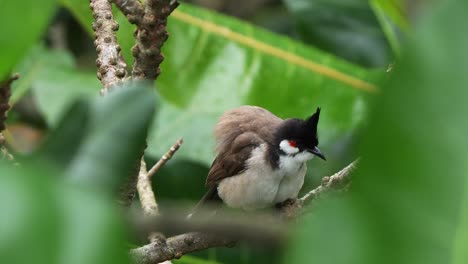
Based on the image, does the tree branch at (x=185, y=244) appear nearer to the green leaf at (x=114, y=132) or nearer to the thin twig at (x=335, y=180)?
the thin twig at (x=335, y=180)

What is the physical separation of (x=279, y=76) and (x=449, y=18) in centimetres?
289

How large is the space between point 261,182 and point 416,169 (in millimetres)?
2500

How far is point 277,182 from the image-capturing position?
3.02m

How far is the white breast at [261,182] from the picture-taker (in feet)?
9.82

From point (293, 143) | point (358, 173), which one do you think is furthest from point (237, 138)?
point (358, 173)

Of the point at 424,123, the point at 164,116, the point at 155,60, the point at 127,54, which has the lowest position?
the point at 164,116

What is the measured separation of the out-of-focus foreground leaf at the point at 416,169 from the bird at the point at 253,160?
242 centimetres

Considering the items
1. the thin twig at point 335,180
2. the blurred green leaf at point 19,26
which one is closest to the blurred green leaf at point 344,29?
the thin twig at point 335,180

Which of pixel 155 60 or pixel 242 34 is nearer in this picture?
pixel 155 60

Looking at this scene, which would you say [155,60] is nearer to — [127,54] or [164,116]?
[127,54]

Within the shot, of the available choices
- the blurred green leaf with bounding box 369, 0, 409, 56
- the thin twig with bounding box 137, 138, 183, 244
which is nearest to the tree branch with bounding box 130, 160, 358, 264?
the thin twig with bounding box 137, 138, 183, 244

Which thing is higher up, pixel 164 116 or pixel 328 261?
pixel 328 261

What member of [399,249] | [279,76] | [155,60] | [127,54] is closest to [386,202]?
[399,249]

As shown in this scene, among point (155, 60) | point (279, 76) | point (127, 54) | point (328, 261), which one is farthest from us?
point (279, 76)
